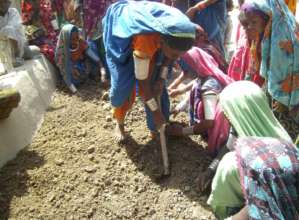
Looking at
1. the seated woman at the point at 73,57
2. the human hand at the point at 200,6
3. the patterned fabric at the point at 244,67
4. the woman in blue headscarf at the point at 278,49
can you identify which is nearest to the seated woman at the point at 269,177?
the woman in blue headscarf at the point at 278,49

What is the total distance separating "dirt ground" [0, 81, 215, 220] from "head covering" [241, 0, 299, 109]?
32.5 inches

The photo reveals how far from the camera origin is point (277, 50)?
9.11 ft

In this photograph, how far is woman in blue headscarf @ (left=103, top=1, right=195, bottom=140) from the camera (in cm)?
273

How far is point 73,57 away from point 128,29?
193 cm

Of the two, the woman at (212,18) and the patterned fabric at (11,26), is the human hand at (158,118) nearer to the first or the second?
the woman at (212,18)

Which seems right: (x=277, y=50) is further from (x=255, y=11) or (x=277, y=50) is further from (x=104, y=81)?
(x=104, y=81)

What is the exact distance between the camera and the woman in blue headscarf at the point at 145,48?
273cm

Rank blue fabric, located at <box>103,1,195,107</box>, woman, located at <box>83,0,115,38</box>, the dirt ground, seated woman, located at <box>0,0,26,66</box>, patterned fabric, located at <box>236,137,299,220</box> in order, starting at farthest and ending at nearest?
woman, located at <box>83,0,115,38</box>
seated woman, located at <box>0,0,26,66</box>
the dirt ground
blue fabric, located at <box>103,1,195,107</box>
patterned fabric, located at <box>236,137,299,220</box>

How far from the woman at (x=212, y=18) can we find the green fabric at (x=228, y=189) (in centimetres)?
236

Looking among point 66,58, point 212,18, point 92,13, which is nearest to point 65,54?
point 66,58

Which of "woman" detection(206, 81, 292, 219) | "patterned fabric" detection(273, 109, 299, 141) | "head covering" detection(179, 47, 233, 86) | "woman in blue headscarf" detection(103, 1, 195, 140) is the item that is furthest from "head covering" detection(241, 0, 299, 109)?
"woman" detection(206, 81, 292, 219)

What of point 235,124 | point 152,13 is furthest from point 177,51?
point 235,124

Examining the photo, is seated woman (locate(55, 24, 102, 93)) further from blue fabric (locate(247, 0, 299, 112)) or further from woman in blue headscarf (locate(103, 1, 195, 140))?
blue fabric (locate(247, 0, 299, 112))

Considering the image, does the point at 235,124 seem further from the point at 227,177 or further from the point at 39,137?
the point at 39,137
